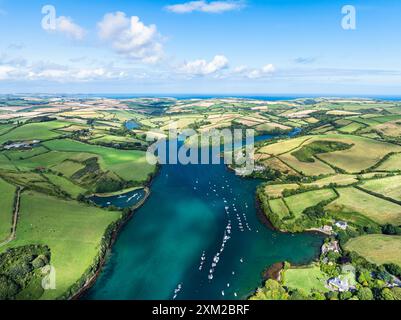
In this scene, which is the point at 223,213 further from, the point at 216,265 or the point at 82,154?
the point at 82,154

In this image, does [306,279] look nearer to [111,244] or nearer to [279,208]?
[279,208]

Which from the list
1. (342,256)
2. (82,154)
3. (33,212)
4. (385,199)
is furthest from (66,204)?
(385,199)

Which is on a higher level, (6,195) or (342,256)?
(6,195)

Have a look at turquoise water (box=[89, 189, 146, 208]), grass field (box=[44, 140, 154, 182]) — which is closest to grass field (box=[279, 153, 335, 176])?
grass field (box=[44, 140, 154, 182])

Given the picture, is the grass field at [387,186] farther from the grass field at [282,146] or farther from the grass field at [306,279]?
the grass field at [282,146]

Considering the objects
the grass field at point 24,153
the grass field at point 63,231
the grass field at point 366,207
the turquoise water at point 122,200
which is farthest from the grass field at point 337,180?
the grass field at point 24,153

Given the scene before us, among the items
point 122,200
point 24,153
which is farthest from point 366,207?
point 24,153
